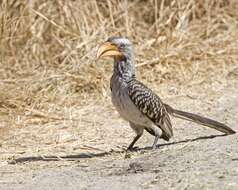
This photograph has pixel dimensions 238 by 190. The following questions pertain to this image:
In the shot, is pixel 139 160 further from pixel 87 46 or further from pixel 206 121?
pixel 87 46

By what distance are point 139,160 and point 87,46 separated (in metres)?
4.20

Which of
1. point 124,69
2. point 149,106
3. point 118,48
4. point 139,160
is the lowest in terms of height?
point 139,160

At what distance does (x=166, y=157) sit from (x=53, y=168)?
0.97 m

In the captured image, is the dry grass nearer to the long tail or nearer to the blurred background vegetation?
the blurred background vegetation

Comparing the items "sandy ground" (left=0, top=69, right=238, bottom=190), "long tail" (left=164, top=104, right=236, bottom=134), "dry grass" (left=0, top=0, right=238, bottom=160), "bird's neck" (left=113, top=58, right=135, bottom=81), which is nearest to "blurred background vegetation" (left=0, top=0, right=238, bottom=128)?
"dry grass" (left=0, top=0, right=238, bottom=160)

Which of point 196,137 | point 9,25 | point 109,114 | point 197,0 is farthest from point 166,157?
point 197,0

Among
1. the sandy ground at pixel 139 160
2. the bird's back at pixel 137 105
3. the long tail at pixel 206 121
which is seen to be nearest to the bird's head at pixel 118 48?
the bird's back at pixel 137 105

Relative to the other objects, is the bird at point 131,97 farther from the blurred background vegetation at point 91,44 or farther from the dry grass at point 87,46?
the blurred background vegetation at point 91,44

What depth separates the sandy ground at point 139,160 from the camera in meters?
6.02

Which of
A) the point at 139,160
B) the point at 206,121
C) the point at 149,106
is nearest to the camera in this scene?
the point at 139,160

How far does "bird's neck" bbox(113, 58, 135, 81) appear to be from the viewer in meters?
7.38

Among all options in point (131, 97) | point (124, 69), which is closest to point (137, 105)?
point (131, 97)

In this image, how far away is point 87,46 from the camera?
35.4ft

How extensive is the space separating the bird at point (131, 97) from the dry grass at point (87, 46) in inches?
74.0
